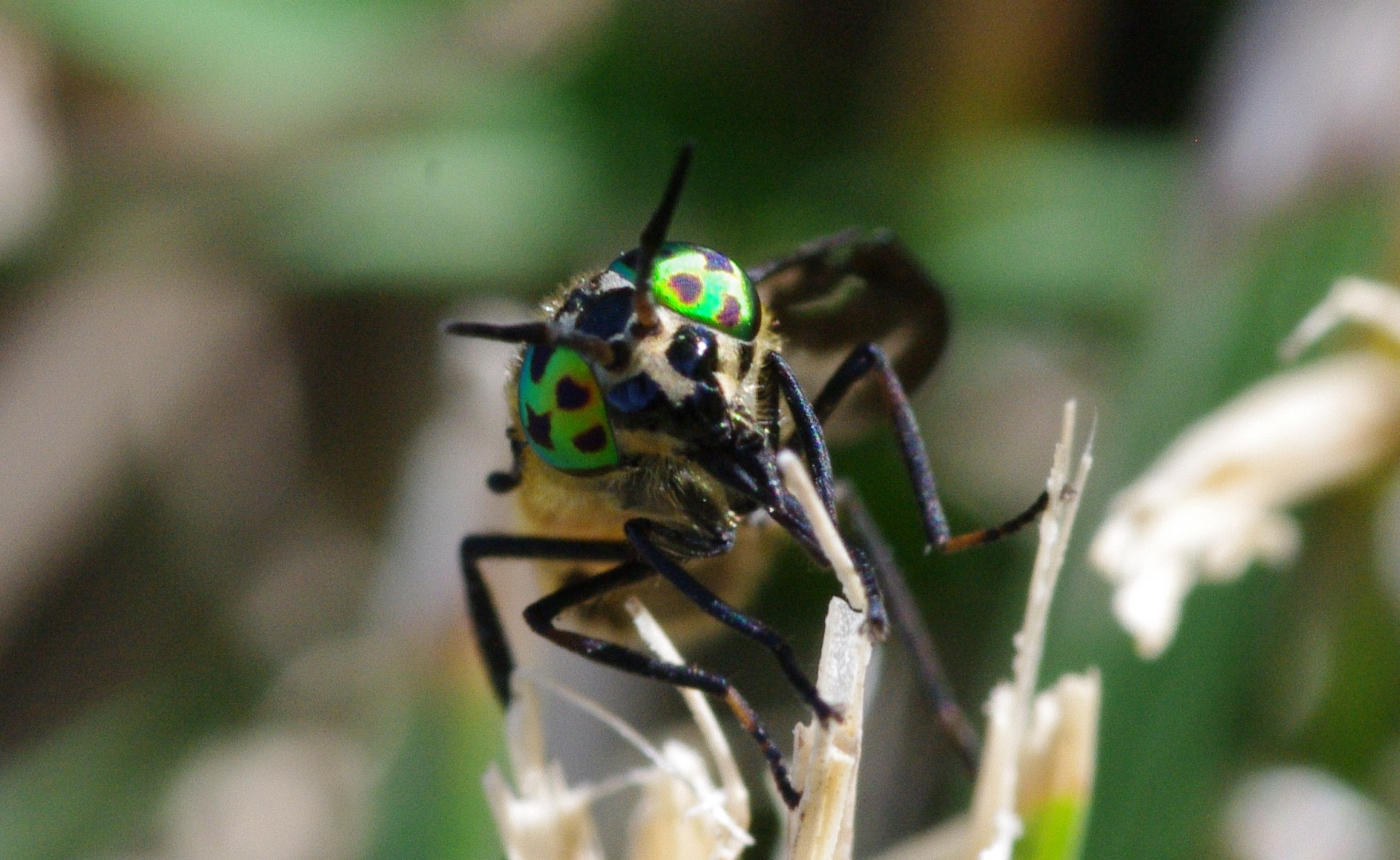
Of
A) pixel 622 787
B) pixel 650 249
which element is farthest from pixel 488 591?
pixel 650 249

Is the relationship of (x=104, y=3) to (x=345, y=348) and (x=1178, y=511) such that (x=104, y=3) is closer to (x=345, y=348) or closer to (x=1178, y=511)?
(x=345, y=348)

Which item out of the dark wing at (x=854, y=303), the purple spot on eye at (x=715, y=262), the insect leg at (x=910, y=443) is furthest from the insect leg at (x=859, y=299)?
the purple spot on eye at (x=715, y=262)

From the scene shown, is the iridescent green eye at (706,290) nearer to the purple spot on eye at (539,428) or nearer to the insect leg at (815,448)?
the insect leg at (815,448)

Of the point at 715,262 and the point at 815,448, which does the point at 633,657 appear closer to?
the point at 815,448

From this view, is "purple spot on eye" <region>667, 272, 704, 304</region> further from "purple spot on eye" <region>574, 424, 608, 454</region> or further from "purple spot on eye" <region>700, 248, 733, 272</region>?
"purple spot on eye" <region>574, 424, 608, 454</region>

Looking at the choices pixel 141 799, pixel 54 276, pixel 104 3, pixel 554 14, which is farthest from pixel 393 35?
pixel 141 799
